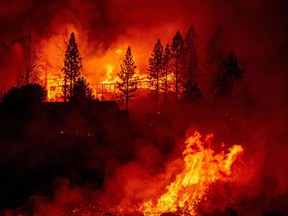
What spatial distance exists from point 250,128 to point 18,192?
12140 mm

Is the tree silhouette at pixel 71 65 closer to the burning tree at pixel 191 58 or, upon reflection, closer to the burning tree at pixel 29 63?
the burning tree at pixel 29 63

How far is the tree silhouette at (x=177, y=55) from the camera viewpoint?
39.6 metres

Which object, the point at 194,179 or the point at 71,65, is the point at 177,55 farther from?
the point at 194,179

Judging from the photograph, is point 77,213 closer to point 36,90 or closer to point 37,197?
point 37,197

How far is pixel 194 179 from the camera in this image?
14.4 meters

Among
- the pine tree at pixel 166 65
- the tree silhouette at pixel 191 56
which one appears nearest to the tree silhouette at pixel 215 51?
the tree silhouette at pixel 191 56

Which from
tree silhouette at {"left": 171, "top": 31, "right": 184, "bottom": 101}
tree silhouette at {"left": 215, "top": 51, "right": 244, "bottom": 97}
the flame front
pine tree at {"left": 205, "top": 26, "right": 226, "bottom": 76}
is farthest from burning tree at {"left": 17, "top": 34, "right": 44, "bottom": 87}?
the flame front

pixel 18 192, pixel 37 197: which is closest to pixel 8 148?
pixel 18 192

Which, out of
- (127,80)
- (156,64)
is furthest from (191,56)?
(127,80)

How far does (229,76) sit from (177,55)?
259 inches

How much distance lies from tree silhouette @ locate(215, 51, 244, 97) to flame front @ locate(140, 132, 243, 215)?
20963 millimetres

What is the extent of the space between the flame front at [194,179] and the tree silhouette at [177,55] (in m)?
25.6

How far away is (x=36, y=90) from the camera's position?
28.8m

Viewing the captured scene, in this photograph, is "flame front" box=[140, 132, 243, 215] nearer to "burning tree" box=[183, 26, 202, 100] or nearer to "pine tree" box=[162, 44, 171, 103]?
"burning tree" box=[183, 26, 202, 100]
